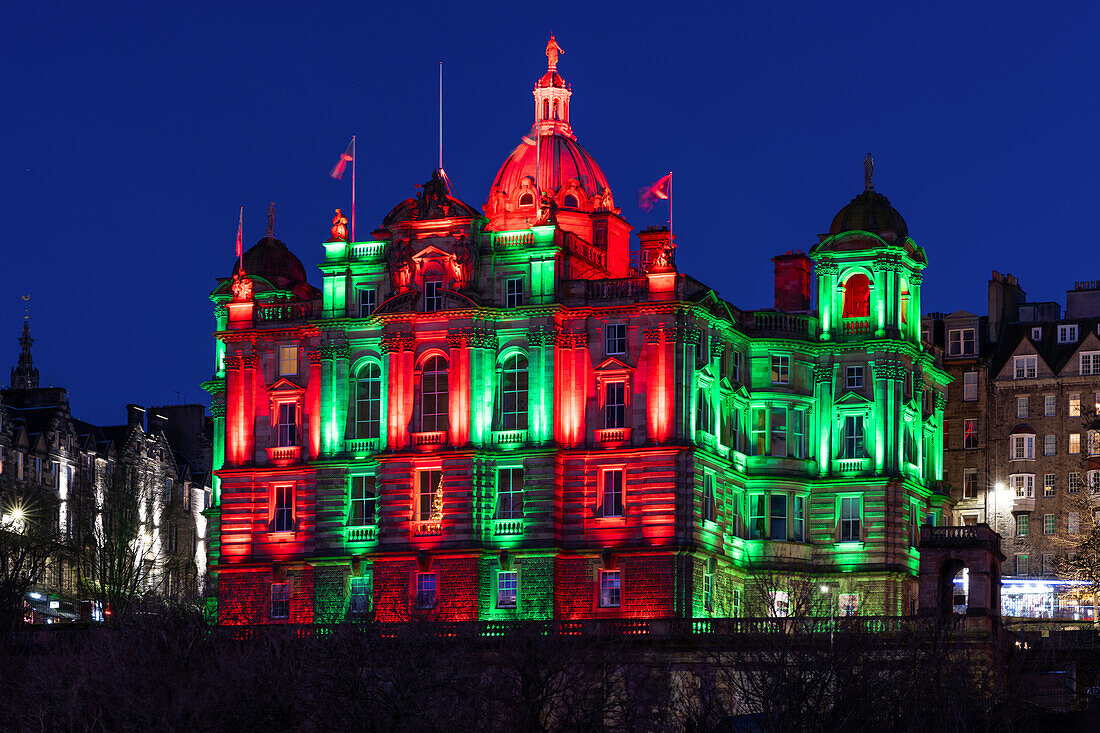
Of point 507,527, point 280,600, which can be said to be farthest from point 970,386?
point 280,600

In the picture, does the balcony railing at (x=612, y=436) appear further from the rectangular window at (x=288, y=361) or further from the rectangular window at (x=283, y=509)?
the rectangular window at (x=288, y=361)

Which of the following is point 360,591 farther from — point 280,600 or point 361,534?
point 280,600

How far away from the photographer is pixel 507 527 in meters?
140

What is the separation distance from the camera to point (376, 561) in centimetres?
14050

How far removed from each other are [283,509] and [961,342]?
143 feet

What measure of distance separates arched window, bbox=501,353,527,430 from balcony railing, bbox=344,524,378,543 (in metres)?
8.71

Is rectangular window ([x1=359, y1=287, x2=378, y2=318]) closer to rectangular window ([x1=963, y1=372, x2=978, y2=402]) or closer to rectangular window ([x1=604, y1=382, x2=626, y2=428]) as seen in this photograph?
rectangular window ([x1=604, y1=382, x2=626, y2=428])

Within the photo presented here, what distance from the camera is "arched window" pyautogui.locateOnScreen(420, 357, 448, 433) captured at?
141m

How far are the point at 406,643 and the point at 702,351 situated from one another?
41684mm

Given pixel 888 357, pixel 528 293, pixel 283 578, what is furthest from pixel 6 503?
pixel 888 357

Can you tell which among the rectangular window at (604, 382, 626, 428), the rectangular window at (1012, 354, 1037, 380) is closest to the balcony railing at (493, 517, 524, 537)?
the rectangular window at (604, 382, 626, 428)

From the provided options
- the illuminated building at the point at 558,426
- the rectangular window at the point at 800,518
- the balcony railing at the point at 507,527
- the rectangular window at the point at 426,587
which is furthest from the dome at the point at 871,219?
the rectangular window at the point at 426,587

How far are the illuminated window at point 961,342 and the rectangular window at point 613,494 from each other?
33131 millimetres

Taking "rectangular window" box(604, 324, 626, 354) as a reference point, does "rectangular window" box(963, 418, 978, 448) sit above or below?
below
